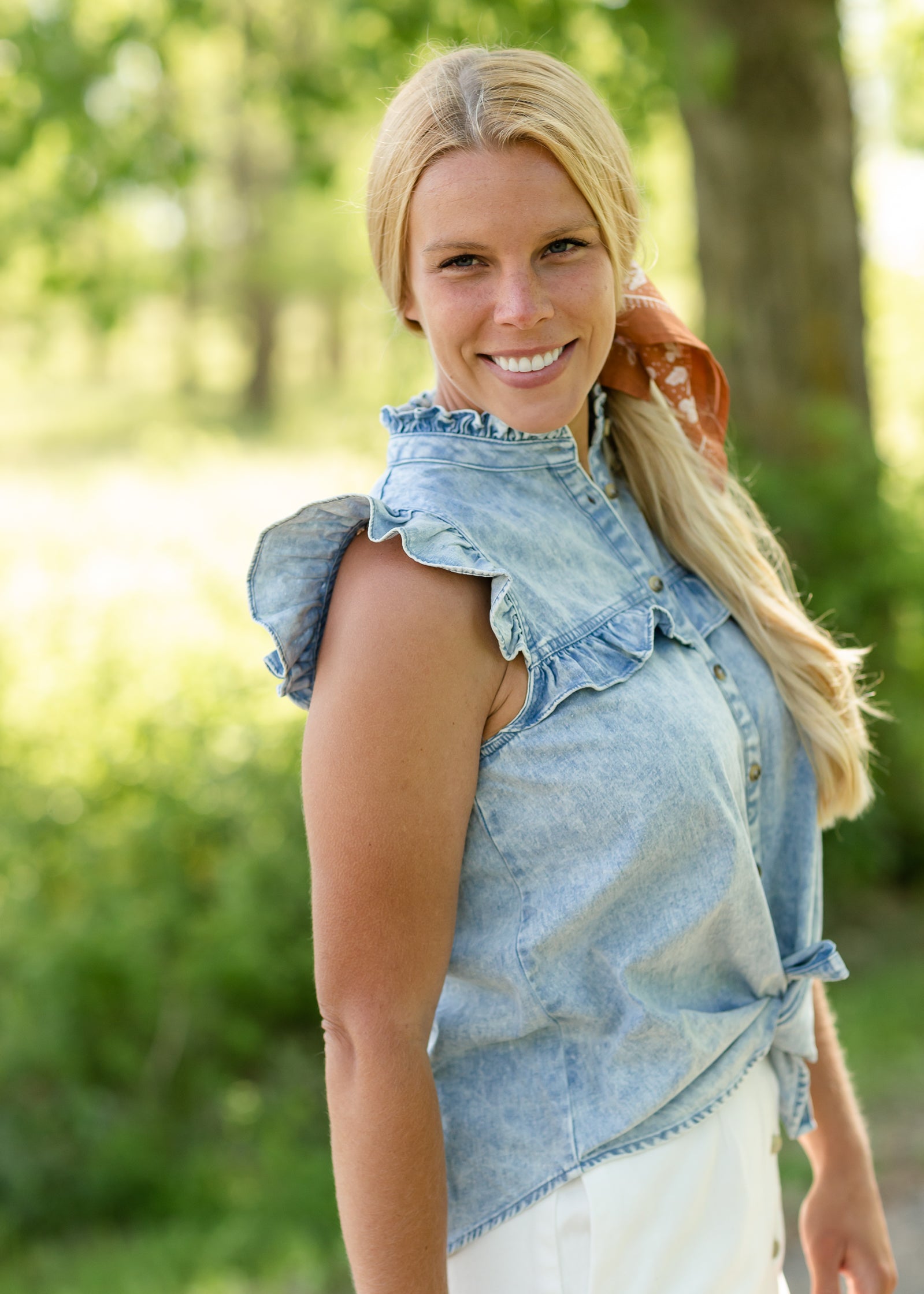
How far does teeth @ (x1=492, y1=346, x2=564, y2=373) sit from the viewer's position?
4.66 feet

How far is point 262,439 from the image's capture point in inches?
885

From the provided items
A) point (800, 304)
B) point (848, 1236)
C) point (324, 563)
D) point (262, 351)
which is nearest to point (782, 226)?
point (800, 304)

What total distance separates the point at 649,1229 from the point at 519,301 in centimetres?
105

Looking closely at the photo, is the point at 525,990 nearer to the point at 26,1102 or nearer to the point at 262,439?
the point at 26,1102

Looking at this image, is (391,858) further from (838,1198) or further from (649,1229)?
(838,1198)

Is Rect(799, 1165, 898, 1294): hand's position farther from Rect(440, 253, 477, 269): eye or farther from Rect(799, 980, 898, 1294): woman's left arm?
Rect(440, 253, 477, 269): eye

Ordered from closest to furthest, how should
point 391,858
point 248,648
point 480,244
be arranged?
point 391,858 < point 480,244 < point 248,648

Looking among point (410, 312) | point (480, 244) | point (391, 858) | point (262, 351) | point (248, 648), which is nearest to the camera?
point (391, 858)

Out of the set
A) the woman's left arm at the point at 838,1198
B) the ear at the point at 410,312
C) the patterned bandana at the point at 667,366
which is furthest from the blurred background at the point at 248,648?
the woman's left arm at the point at 838,1198

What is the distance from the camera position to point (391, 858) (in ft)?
3.97

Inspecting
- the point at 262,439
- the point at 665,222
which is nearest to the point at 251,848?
the point at 665,222

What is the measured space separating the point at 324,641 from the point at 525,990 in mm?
449

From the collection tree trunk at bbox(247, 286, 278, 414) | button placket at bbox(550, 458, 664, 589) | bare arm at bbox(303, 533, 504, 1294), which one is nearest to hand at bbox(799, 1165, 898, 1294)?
bare arm at bbox(303, 533, 504, 1294)

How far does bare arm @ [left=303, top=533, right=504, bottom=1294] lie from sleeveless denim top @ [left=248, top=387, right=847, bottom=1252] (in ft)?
0.15
